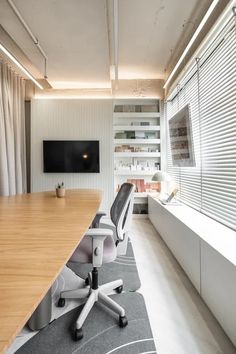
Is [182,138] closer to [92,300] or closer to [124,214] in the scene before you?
[124,214]

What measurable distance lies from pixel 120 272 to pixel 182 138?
2.01 m

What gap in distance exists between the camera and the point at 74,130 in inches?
191

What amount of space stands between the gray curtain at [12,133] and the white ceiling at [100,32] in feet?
2.18

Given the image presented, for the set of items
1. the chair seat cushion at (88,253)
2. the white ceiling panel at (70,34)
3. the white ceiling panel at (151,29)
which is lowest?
the chair seat cushion at (88,253)

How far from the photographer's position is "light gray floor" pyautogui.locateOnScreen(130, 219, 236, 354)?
4.66ft

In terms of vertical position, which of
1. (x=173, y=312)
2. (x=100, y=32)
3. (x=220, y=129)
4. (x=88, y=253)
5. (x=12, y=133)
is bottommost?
(x=173, y=312)

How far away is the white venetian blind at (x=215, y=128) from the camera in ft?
6.72

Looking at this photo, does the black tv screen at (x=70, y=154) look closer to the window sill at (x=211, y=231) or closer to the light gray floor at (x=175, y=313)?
the window sill at (x=211, y=231)

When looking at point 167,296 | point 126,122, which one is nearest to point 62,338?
point 167,296

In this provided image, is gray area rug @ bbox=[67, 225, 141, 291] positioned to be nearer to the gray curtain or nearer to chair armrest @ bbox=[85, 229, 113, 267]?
chair armrest @ bbox=[85, 229, 113, 267]

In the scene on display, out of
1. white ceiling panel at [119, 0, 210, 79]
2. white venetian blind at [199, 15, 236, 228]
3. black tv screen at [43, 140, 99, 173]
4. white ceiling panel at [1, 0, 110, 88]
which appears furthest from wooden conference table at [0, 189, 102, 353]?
black tv screen at [43, 140, 99, 173]

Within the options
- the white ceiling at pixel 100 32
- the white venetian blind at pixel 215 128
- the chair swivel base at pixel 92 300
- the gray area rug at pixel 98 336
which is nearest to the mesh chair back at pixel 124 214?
the chair swivel base at pixel 92 300

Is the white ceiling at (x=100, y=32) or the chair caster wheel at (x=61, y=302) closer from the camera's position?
the chair caster wheel at (x=61, y=302)

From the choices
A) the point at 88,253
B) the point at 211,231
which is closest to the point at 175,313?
the point at 211,231
